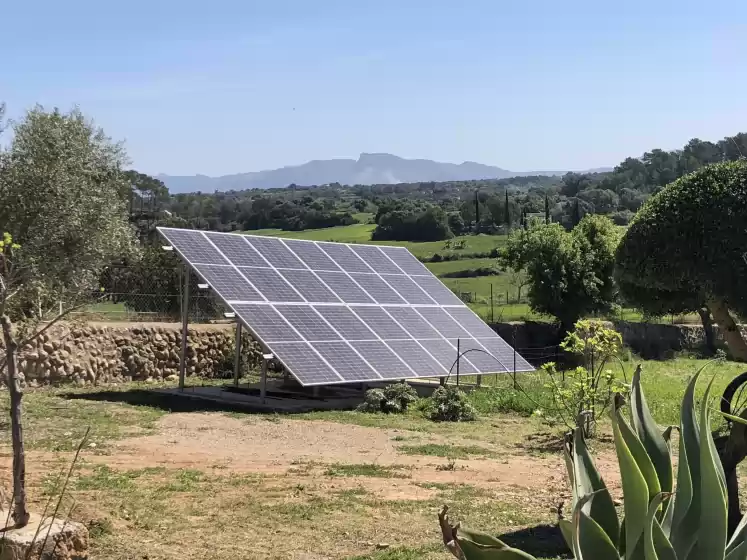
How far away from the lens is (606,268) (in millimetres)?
30578

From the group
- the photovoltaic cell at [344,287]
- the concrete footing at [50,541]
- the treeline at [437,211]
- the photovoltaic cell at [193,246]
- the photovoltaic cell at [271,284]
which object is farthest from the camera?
the treeline at [437,211]

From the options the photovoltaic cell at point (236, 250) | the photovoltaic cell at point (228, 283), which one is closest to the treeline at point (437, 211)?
the photovoltaic cell at point (236, 250)

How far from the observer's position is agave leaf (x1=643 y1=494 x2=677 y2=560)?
2643 mm

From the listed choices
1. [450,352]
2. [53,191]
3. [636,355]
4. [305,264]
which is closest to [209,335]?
[305,264]

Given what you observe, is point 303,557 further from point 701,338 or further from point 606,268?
point 701,338

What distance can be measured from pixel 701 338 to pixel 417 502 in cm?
2607

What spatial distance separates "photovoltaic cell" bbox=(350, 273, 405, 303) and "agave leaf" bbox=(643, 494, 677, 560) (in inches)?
674

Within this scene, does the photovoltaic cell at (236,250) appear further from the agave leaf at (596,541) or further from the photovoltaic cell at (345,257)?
the agave leaf at (596,541)

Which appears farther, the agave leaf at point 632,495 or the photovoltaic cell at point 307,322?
the photovoltaic cell at point 307,322

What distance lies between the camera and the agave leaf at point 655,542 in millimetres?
2643

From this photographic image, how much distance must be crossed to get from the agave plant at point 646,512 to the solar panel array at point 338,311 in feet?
39.1

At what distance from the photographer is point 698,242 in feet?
32.7

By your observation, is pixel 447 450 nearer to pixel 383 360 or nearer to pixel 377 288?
pixel 383 360

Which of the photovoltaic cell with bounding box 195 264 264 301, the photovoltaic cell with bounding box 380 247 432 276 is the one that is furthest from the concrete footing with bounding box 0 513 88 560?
the photovoltaic cell with bounding box 380 247 432 276
